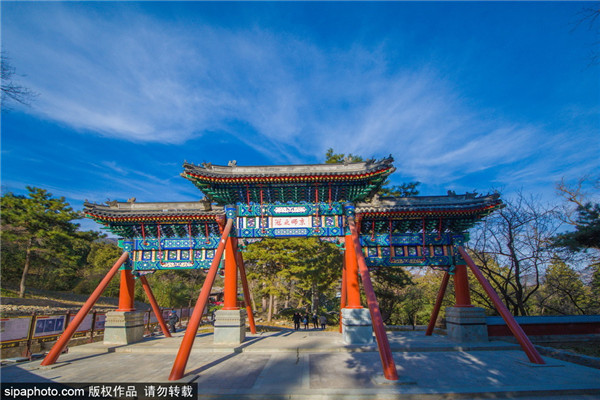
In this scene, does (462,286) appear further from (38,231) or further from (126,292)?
(38,231)

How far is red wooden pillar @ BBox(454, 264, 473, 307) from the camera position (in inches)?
479

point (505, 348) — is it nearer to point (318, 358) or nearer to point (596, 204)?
point (318, 358)

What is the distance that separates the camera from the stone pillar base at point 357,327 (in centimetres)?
1081

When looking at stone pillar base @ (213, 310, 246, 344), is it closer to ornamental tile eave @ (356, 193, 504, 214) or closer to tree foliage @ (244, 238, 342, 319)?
ornamental tile eave @ (356, 193, 504, 214)

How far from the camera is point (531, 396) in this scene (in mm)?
6121

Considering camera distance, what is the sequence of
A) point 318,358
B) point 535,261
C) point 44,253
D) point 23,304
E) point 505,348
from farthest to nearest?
point 44,253, point 23,304, point 535,261, point 505,348, point 318,358

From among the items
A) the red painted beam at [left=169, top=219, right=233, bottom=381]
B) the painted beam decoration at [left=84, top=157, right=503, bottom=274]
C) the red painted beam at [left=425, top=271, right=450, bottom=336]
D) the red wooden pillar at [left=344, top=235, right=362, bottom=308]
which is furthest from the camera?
the red painted beam at [left=425, top=271, right=450, bottom=336]

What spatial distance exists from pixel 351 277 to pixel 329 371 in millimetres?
4434

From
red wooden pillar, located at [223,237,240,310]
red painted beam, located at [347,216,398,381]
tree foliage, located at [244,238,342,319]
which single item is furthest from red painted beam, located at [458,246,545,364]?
tree foliage, located at [244,238,342,319]

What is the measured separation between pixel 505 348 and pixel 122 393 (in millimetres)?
12039

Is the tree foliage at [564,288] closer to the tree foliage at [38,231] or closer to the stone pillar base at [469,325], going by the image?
the stone pillar base at [469,325]

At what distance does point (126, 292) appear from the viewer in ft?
41.4

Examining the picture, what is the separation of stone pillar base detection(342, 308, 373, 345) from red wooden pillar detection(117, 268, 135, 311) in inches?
362

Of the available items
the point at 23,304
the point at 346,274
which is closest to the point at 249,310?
the point at 346,274
